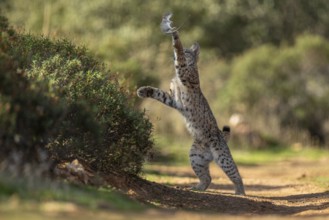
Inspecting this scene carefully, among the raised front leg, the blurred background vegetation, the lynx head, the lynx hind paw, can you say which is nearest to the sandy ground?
the raised front leg

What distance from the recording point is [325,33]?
4769 centimetres

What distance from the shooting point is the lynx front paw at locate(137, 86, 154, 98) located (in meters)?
14.5

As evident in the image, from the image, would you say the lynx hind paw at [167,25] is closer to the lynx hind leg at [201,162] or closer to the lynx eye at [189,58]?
the lynx eye at [189,58]

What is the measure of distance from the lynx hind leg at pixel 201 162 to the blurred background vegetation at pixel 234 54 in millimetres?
6978

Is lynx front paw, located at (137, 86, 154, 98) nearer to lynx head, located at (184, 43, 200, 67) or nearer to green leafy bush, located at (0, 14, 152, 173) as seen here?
green leafy bush, located at (0, 14, 152, 173)

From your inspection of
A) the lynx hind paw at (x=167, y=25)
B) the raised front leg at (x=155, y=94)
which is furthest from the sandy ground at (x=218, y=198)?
the lynx hind paw at (x=167, y=25)

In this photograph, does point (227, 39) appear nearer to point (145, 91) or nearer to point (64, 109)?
point (145, 91)

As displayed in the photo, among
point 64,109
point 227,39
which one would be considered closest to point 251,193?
point 64,109

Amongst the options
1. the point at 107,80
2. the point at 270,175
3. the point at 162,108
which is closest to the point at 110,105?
the point at 107,80

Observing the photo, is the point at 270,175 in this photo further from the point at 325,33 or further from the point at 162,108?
the point at 325,33

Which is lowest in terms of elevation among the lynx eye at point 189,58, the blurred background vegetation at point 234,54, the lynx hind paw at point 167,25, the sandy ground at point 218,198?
→ the sandy ground at point 218,198

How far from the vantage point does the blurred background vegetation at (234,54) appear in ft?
101

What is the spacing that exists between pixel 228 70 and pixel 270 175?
→ 14560mm

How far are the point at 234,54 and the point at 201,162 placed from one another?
3102 cm
